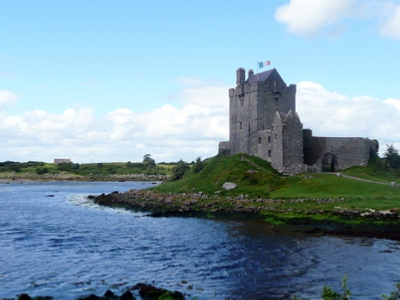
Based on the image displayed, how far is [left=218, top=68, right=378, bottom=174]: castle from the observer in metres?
50.6

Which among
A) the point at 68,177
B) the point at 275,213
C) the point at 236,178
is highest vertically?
the point at 236,178

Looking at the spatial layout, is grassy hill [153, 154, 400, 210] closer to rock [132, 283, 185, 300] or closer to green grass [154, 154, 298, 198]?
green grass [154, 154, 298, 198]

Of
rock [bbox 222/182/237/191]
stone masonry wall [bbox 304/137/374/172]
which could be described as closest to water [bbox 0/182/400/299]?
rock [bbox 222/182/237/191]

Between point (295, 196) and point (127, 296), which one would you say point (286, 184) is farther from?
point (127, 296)

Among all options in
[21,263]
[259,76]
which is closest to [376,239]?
[21,263]

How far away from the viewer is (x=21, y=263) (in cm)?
2411

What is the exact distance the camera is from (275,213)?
38.6m

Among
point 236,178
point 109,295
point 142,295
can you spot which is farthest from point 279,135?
point 109,295

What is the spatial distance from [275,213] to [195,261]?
52.5 ft

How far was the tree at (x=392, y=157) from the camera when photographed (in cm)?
5378

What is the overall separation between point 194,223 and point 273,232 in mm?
8412

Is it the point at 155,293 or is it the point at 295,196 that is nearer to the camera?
the point at 155,293

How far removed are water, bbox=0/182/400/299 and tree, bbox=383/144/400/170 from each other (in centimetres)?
2613

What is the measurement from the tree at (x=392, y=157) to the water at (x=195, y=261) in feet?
85.7
